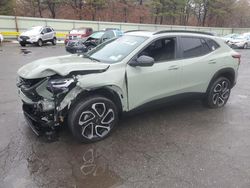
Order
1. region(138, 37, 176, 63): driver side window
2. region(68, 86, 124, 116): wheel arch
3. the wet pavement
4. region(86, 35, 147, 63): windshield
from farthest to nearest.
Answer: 1. region(138, 37, 176, 63): driver side window
2. region(86, 35, 147, 63): windshield
3. region(68, 86, 124, 116): wheel arch
4. the wet pavement

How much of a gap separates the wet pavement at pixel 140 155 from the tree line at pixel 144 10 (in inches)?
1177

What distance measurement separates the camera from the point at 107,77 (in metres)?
3.79

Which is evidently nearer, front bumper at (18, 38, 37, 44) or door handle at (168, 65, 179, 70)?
door handle at (168, 65, 179, 70)

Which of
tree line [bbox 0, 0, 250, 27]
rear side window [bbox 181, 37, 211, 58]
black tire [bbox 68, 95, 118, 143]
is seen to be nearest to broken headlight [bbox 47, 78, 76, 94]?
black tire [bbox 68, 95, 118, 143]

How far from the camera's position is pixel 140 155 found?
359cm

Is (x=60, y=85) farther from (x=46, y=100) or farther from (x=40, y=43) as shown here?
(x=40, y=43)

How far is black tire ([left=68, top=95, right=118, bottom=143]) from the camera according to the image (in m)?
3.66

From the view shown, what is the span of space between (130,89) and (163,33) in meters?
1.35

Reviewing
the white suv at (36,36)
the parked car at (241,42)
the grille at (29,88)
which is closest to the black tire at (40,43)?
the white suv at (36,36)

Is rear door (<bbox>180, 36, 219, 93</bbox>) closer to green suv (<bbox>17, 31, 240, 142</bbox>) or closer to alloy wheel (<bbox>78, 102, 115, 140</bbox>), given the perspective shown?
green suv (<bbox>17, 31, 240, 142</bbox>)

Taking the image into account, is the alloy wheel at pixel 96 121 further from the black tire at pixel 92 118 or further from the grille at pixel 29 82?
the grille at pixel 29 82

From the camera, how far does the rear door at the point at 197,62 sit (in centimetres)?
476

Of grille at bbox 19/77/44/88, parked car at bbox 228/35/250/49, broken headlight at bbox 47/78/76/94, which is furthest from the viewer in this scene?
parked car at bbox 228/35/250/49

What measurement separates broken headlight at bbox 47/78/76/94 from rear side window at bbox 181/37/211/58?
92.3 inches
